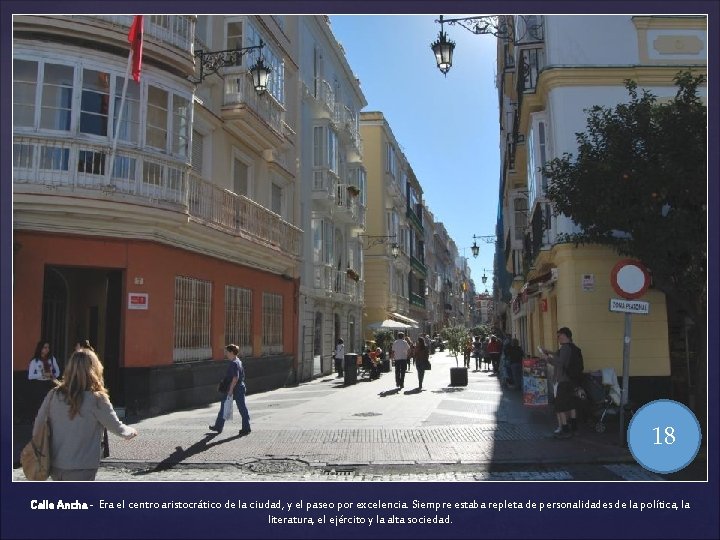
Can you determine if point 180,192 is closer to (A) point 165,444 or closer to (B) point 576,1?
(A) point 165,444

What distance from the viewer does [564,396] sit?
986 cm

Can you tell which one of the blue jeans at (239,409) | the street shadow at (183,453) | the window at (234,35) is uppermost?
the window at (234,35)

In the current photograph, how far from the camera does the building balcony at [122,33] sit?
451 inches

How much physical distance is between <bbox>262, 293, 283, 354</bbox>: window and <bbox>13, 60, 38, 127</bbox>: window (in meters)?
8.96

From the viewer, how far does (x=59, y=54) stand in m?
11.7

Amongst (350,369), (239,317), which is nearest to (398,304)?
(350,369)

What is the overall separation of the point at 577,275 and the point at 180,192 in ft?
26.6

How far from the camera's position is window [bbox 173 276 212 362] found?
46.5 feet

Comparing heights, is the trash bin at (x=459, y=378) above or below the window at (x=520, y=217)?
below

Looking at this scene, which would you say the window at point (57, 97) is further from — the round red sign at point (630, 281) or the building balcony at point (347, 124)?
the building balcony at point (347, 124)

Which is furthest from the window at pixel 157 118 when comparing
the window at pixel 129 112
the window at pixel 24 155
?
the window at pixel 24 155

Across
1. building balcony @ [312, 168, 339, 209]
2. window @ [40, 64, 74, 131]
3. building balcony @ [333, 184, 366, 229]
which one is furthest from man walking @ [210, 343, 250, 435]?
building balcony @ [333, 184, 366, 229]

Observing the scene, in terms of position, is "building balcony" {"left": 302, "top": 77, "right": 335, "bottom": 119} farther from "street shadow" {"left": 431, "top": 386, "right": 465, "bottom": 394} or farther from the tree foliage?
the tree foliage

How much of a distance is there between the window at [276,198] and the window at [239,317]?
3.64 metres
